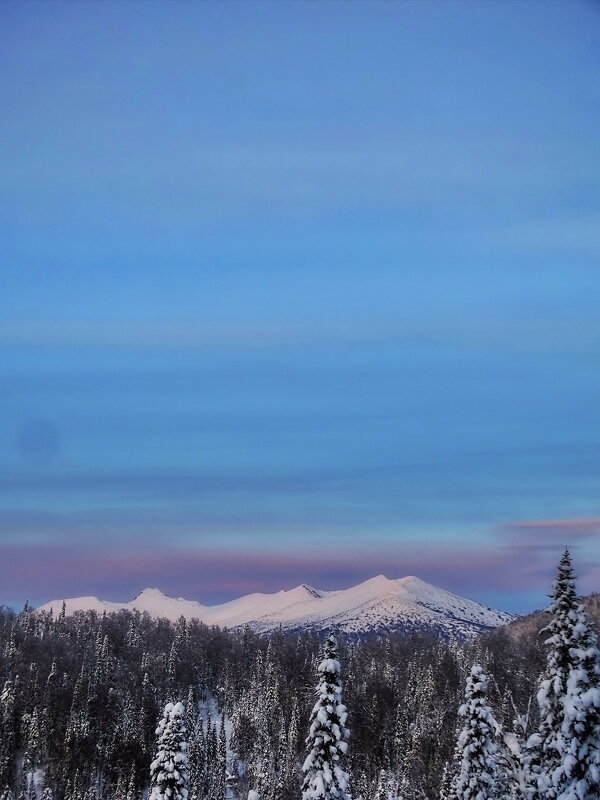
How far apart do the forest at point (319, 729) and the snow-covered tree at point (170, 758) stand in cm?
7

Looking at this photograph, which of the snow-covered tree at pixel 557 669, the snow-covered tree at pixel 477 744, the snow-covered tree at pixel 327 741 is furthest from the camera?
the snow-covered tree at pixel 477 744

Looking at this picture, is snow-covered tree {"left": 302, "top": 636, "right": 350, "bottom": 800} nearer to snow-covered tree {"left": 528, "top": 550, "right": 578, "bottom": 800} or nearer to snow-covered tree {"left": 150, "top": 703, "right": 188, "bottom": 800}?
snow-covered tree {"left": 150, "top": 703, "right": 188, "bottom": 800}

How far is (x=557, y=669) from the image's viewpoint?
2894 cm

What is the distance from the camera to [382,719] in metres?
146

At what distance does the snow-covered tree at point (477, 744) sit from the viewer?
1340 inches

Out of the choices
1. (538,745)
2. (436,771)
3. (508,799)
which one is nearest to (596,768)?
(538,745)

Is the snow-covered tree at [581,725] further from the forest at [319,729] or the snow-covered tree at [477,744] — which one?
the snow-covered tree at [477,744]

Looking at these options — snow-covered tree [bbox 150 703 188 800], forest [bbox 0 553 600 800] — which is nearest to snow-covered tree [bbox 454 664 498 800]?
forest [bbox 0 553 600 800]

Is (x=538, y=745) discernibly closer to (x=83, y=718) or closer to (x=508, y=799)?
(x=508, y=799)

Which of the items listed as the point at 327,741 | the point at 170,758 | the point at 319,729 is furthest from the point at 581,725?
the point at 170,758

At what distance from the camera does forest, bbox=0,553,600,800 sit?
A: 95.1ft

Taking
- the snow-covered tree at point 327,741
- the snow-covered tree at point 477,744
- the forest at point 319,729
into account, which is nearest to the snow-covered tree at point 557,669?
the forest at point 319,729

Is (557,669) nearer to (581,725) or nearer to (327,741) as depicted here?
(581,725)

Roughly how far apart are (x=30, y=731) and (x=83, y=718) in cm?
1630
